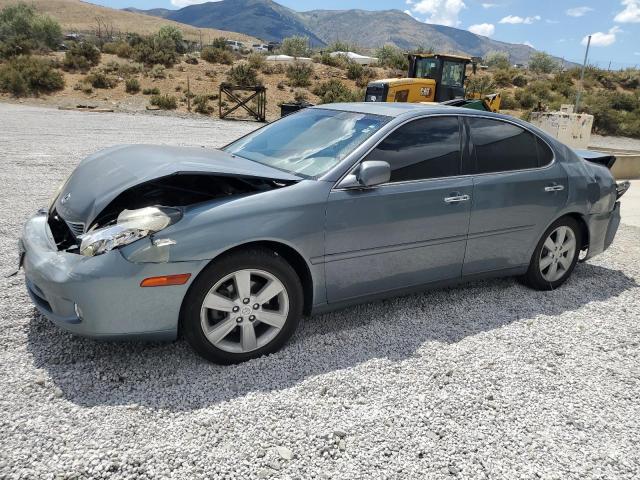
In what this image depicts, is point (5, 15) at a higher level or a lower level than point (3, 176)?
higher

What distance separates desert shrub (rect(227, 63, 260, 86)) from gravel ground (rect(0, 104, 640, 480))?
96.9 ft

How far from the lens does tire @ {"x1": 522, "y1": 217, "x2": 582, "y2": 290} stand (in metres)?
4.71

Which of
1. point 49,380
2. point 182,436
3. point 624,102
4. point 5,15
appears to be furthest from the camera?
point 5,15

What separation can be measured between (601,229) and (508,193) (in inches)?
56.7

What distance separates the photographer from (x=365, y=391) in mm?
3100

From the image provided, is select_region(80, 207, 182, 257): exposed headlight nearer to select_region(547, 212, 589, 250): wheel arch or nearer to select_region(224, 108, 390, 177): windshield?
select_region(224, 108, 390, 177): windshield

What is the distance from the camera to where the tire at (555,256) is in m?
4.71

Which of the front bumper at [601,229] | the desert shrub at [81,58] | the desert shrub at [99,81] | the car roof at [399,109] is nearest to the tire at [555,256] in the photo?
the front bumper at [601,229]

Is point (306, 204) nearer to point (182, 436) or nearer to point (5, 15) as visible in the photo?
point (182, 436)

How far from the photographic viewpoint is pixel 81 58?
33.0 meters

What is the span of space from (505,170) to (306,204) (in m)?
1.92

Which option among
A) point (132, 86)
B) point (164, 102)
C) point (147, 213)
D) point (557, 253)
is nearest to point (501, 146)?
point (557, 253)

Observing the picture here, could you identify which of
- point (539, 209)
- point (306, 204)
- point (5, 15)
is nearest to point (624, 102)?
point (539, 209)

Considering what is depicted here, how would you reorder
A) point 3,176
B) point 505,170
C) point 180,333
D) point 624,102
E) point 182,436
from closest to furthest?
point 182,436 → point 180,333 → point 505,170 → point 3,176 → point 624,102
